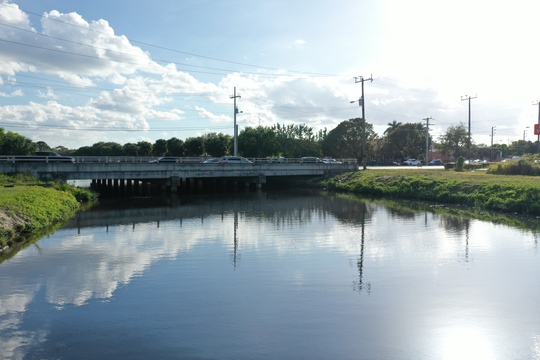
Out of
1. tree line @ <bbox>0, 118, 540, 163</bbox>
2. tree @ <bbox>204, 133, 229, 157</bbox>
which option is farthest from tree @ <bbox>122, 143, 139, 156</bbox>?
tree @ <bbox>204, 133, 229, 157</bbox>

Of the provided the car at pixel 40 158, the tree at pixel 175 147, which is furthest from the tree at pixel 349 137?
the car at pixel 40 158

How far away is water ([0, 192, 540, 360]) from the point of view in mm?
12492

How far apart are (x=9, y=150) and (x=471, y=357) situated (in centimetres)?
9830

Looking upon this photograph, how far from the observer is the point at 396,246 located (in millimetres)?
26234

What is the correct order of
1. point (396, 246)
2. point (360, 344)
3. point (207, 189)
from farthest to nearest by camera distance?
point (207, 189) < point (396, 246) < point (360, 344)

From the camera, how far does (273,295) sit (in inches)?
660

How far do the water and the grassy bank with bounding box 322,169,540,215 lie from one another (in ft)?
33.6

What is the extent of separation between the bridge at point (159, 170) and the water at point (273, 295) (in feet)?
78.0

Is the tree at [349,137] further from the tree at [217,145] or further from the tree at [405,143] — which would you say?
the tree at [217,145]

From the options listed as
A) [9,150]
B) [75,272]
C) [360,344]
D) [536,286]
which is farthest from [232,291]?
[9,150]

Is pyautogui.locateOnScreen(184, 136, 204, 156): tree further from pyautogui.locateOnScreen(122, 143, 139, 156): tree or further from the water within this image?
the water

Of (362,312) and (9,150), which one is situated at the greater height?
(9,150)

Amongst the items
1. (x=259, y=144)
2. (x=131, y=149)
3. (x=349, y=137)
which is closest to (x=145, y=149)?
(x=131, y=149)

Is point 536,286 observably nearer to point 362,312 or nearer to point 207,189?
point 362,312
